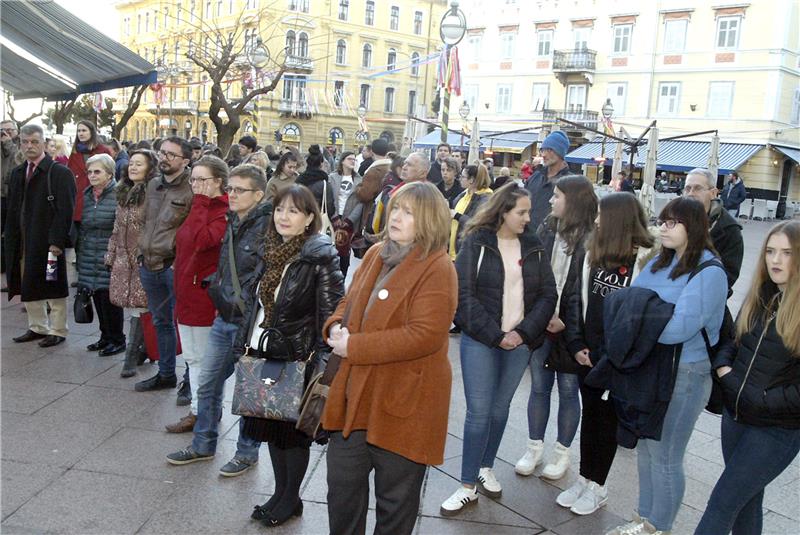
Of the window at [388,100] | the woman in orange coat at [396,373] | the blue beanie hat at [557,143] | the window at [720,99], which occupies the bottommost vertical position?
the woman in orange coat at [396,373]

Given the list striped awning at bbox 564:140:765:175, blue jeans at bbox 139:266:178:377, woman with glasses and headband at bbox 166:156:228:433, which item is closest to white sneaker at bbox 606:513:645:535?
woman with glasses and headband at bbox 166:156:228:433

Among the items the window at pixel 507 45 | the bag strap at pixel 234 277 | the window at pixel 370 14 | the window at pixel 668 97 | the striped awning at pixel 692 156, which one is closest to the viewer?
the bag strap at pixel 234 277

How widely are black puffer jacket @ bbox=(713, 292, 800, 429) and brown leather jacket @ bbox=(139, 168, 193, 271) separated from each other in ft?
12.8

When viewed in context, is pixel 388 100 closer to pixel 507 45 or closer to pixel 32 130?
pixel 507 45

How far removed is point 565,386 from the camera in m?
4.25

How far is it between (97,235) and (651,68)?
3784 cm

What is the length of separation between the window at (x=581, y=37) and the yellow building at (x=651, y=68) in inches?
2.4

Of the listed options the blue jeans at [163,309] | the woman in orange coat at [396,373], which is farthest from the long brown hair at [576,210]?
the blue jeans at [163,309]

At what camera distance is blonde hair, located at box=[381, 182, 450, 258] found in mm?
2834

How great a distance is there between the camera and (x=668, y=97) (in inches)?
1495

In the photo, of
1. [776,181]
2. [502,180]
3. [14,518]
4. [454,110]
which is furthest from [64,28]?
[454,110]

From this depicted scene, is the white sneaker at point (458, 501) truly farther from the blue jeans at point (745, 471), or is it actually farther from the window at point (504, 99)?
the window at point (504, 99)

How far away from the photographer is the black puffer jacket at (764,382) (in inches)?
114

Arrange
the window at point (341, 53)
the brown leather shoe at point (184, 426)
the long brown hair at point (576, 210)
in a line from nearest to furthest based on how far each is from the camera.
Answer: 1. the long brown hair at point (576, 210)
2. the brown leather shoe at point (184, 426)
3. the window at point (341, 53)
